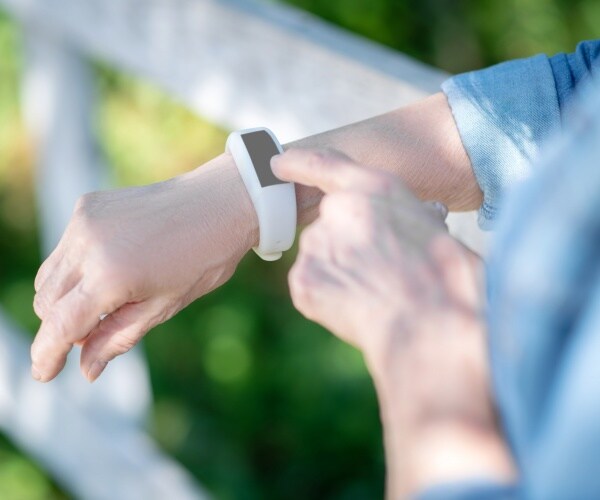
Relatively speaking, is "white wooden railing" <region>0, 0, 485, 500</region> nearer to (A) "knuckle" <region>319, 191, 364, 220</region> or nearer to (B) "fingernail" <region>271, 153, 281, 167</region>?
(B) "fingernail" <region>271, 153, 281, 167</region>

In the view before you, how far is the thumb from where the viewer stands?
0.93 metres

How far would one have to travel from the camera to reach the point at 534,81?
98 centimetres

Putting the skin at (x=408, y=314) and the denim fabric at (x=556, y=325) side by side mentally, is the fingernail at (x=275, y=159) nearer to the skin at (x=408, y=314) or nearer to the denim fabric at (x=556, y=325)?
the skin at (x=408, y=314)

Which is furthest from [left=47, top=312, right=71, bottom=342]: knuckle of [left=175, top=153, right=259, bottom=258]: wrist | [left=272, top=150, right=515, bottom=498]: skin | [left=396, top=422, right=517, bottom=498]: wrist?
[left=396, top=422, right=517, bottom=498]: wrist

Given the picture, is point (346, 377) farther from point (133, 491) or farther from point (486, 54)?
point (486, 54)

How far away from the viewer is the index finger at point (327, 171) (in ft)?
2.43

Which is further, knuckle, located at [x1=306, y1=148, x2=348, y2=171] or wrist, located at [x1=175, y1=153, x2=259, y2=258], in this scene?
wrist, located at [x1=175, y1=153, x2=259, y2=258]

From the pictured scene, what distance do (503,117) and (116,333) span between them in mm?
452

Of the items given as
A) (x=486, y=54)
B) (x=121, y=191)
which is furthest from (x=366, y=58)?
(x=486, y=54)

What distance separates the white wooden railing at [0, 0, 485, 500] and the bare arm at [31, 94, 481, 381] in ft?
0.45

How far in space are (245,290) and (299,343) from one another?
0.92 ft

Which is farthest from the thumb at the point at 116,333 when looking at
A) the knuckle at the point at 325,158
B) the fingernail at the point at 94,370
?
the knuckle at the point at 325,158

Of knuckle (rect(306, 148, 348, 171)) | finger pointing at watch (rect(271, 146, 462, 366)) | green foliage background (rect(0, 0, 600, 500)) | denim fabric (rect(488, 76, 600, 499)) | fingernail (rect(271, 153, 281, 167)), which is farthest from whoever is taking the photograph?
green foliage background (rect(0, 0, 600, 500))

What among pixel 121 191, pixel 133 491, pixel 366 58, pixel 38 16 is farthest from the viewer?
pixel 133 491
